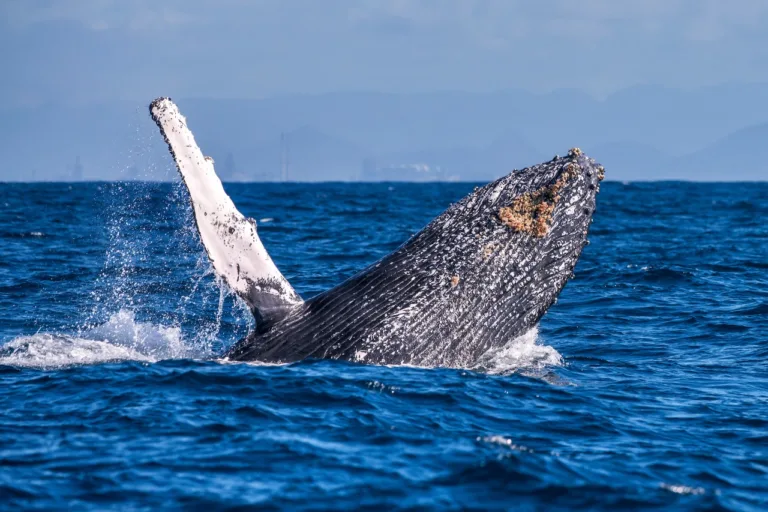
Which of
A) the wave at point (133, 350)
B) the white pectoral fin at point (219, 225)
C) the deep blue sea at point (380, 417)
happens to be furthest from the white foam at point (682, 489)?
the white pectoral fin at point (219, 225)

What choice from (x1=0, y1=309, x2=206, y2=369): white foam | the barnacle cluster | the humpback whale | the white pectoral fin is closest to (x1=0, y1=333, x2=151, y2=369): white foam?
(x1=0, y1=309, x2=206, y2=369): white foam

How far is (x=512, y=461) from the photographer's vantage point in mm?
7918

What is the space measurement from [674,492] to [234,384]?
429cm

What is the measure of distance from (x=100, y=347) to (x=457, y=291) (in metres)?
4.93

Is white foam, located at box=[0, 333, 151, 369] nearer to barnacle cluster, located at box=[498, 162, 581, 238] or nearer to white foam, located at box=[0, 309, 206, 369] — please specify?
white foam, located at box=[0, 309, 206, 369]

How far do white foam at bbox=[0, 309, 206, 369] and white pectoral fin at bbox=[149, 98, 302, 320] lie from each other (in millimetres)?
2489

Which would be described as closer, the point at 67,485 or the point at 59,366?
the point at 67,485

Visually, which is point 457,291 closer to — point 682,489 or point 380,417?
point 380,417

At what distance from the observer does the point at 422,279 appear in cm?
1008

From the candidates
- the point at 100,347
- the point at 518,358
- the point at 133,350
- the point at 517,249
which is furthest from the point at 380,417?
the point at 100,347

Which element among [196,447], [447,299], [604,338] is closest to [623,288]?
[604,338]

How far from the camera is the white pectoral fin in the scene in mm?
9703

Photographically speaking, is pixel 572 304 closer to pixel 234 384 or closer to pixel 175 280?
pixel 175 280

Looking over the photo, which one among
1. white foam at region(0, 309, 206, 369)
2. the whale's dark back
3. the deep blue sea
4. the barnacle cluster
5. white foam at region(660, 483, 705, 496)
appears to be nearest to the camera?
the deep blue sea
